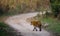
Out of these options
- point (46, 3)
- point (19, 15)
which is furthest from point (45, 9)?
point (19, 15)

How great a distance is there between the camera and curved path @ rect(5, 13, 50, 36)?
10.1 feet

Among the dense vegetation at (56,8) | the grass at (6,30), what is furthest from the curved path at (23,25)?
the dense vegetation at (56,8)

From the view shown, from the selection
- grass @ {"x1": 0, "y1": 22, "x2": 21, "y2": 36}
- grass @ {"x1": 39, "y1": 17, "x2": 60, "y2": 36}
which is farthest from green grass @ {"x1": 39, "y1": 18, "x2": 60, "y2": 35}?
grass @ {"x1": 0, "y1": 22, "x2": 21, "y2": 36}

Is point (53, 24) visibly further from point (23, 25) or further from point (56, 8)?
point (23, 25)

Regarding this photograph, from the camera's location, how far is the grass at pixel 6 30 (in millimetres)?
3076

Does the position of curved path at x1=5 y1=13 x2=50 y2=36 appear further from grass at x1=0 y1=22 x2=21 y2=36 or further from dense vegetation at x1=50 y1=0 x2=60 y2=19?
dense vegetation at x1=50 y1=0 x2=60 y2=19

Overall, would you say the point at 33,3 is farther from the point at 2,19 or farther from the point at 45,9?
the point at 2,19

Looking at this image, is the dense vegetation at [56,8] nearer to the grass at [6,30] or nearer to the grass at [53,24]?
the grass at [53,24]

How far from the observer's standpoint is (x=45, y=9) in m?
3.09

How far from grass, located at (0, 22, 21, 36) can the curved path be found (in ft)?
0.12

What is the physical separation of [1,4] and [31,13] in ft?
1.06

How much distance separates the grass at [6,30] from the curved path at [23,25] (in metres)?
0.04

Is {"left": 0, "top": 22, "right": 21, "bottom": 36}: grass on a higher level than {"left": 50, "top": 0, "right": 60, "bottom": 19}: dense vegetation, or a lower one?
lower

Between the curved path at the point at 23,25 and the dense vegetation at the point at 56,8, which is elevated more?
the dense vegetation at the point at 56,8
